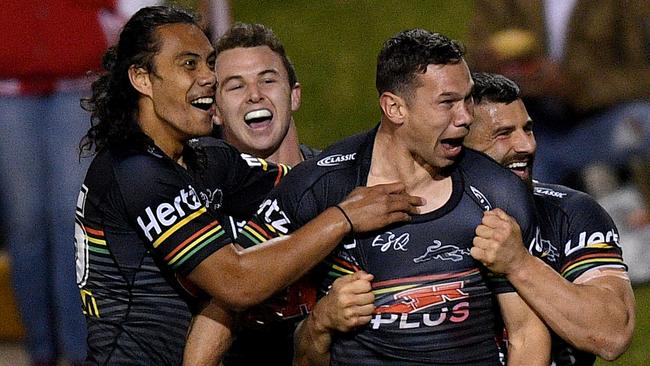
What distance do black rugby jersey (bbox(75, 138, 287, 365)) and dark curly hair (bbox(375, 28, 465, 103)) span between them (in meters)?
0.71

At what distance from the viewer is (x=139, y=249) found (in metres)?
5.57

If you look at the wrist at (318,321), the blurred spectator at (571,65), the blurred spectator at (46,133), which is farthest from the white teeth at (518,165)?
the blurred spectator at (571,65)

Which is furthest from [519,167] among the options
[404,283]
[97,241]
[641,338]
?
[641,338]

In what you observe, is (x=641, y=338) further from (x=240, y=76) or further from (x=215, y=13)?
(x=240, y=76)

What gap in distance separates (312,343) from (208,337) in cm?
33

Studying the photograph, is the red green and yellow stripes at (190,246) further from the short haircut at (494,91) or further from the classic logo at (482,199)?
the short haircut at (494,91)

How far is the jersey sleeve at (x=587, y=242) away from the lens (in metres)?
5.84

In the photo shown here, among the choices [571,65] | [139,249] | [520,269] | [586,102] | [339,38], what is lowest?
[339,38]

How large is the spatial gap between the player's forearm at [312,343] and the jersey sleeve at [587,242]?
2.77 ft

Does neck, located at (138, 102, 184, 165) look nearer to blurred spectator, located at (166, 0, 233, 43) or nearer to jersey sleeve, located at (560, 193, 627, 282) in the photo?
jersey sleeve, located at (560, 193, 627, 282)

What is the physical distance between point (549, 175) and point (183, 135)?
441 centimetres

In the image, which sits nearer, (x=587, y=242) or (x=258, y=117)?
(x=587, y=242)

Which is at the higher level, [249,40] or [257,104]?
[249,40]

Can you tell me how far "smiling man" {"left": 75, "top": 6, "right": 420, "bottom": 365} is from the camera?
5.48m
